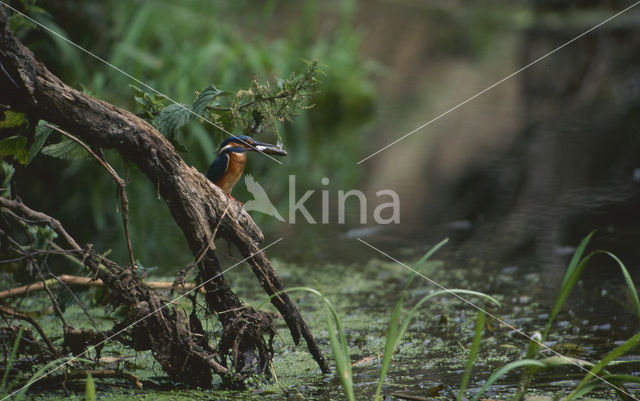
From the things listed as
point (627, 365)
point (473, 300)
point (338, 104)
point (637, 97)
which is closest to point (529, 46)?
point (637, 97)

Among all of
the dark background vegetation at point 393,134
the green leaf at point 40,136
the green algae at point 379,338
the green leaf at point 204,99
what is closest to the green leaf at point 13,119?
the green leaf at point 40,136

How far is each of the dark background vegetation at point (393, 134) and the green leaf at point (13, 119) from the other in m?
0.18

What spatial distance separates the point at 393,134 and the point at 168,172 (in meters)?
4.56

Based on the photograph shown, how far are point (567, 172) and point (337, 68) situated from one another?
286cm

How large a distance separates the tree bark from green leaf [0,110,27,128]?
0.31ft

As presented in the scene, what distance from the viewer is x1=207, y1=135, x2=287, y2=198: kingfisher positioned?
199 centimetres

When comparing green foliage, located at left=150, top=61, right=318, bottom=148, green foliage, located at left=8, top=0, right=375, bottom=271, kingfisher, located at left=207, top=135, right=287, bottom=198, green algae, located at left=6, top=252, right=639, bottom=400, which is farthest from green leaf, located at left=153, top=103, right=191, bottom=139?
green foliage, located at left=8, top=0, right=375, bottom=271

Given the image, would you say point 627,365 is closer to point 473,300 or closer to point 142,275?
point 473,300

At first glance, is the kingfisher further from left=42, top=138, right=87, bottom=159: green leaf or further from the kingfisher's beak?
left=42, top=138, right=87, bottom=159: green leaf

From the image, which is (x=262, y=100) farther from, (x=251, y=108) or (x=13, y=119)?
(x=13, y=119)

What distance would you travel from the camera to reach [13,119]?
6.40 ft

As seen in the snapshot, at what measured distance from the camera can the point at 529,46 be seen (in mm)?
9758

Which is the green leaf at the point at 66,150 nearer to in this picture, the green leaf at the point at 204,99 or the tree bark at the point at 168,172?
the tree bark at the point at 168,172

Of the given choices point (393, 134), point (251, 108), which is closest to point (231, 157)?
point (251, 108)
